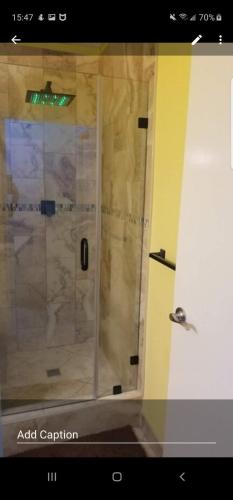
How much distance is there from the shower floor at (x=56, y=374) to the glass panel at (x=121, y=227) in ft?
0.23

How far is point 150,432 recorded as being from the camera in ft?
6.08

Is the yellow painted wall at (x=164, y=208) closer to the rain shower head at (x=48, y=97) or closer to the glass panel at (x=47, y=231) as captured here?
the glass panel at (x=47, y=231)

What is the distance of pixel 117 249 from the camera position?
229cm

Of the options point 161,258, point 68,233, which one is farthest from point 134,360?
point 68,233

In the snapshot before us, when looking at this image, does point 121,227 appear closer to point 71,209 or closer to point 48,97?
point 71,209

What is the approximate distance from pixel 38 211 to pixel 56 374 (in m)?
1.24

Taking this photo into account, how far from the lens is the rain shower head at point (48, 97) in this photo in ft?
7.77

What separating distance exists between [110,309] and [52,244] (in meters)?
0.72

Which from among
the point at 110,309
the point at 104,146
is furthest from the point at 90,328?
the point at 104,146

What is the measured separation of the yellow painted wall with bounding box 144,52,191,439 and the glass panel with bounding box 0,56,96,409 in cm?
61

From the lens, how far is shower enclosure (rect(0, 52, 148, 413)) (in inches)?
81.0
